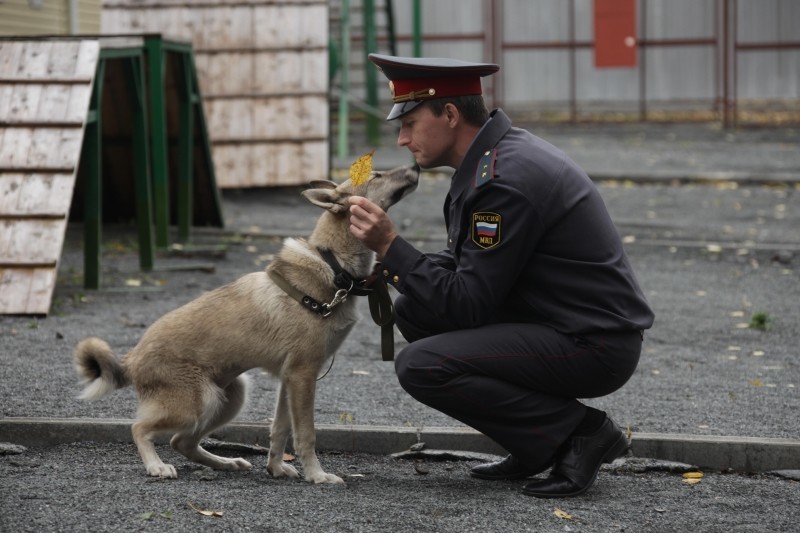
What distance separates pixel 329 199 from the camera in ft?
16.5

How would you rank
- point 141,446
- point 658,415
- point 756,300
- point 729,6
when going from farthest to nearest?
point 729,6 → point 756,300 → point 658,415 → point 141,446

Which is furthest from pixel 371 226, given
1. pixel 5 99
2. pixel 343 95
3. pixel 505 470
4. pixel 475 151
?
pixel 343 95

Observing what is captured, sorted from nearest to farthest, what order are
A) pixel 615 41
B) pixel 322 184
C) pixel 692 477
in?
pixel 692 477 < pixel 322 184 < pixel 615 41

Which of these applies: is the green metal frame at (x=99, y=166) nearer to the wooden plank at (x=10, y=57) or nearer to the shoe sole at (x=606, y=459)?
the wooden plank at (x=10, y=57)

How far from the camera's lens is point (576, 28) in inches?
1182

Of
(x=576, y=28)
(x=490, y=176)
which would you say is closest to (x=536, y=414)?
(x=490, y=176)

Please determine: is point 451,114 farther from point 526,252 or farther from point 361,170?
point 526,252

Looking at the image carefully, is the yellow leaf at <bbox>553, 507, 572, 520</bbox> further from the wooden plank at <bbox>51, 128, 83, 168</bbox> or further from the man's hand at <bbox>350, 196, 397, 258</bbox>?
the wooden plank at <bbox>51, 128, 83, 168</bbox>

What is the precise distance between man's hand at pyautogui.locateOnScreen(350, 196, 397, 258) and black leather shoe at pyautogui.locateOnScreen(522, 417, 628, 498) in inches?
42.3

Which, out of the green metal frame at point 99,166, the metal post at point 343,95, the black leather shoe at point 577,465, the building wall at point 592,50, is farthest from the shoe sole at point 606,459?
the building wall at point 592,50

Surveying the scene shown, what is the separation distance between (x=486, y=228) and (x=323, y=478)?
1268 millimetres

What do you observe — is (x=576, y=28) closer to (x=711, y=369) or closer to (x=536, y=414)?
(x=711, y=369)

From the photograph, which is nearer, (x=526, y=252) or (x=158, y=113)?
(x=526, y=252)

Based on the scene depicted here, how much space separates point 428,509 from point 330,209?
1.33 metres
